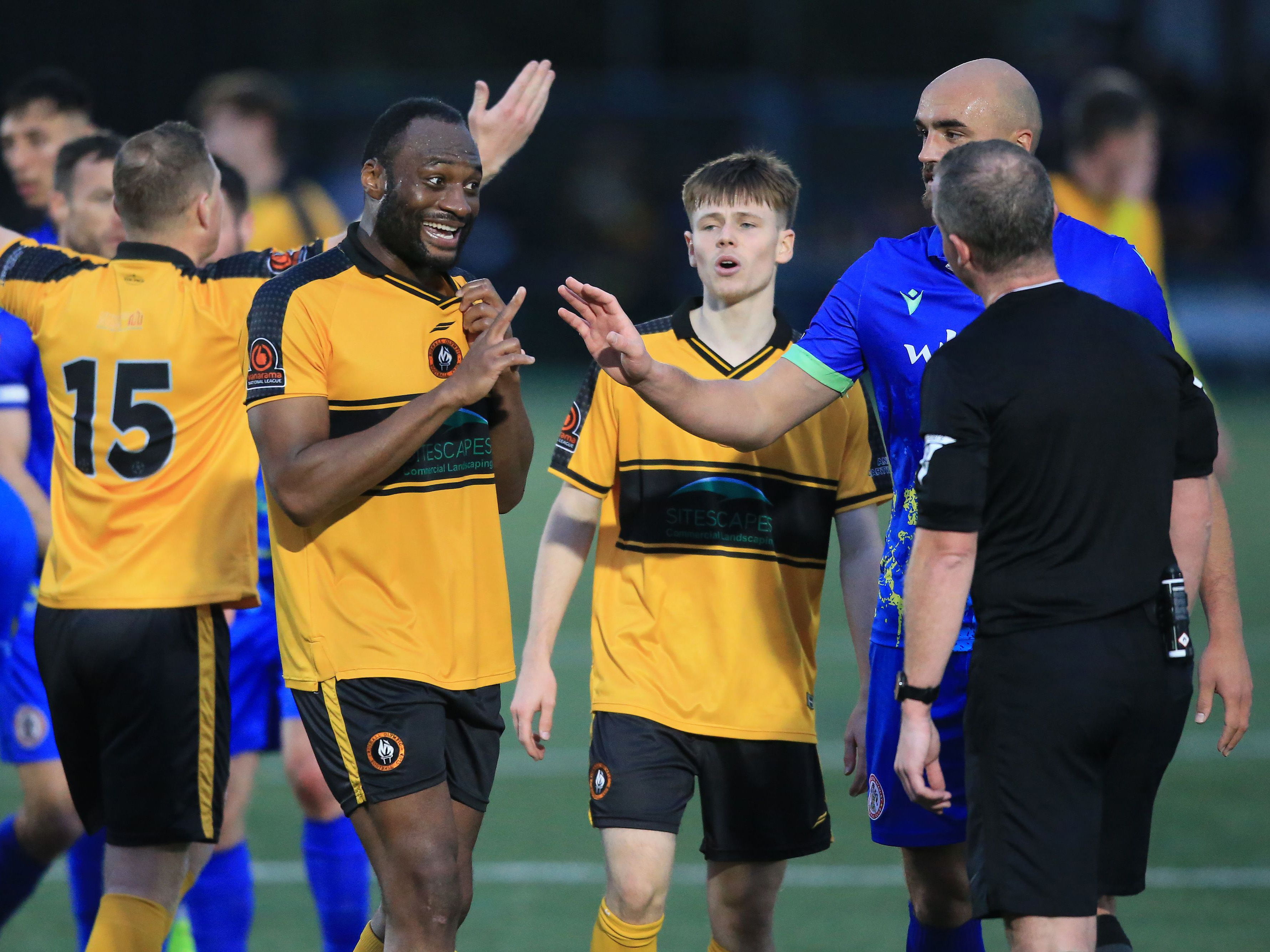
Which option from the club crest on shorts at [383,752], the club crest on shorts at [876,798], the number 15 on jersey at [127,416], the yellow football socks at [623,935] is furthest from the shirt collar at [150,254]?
the club crest on shorts at [876,798]

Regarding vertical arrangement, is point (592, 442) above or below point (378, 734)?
above

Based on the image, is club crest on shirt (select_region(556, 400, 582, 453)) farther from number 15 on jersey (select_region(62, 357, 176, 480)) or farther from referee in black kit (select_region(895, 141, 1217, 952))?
referee in black kit (select_region(895, 141, 1217, 952))

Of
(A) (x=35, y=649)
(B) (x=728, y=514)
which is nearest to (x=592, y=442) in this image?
(B) (x=728, y=514)

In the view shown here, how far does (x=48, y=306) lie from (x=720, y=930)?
2.42 meters

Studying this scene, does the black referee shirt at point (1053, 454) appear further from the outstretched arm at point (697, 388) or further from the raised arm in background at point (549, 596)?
the raised arm in background at point (549, 596)

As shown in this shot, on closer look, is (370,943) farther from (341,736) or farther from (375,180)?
(375,180)

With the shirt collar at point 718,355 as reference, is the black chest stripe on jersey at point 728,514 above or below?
below

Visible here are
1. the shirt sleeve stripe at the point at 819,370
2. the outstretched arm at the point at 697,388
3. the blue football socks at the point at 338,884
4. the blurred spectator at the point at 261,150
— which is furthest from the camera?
the blurred spectator at the point at 261,150

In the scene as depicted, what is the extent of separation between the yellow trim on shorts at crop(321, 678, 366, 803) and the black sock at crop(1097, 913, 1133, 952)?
1637mm

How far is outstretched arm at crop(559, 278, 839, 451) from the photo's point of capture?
12.6 feet

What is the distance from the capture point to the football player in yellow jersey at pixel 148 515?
169 inches

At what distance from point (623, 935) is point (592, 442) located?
1.28 metres

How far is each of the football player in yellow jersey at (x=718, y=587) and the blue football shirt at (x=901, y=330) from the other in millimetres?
278

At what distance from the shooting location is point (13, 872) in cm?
507
